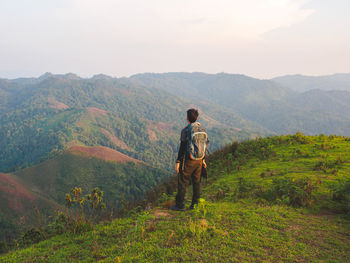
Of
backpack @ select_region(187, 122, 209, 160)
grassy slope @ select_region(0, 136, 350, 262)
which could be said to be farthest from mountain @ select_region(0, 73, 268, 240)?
backpack @ select_region(187, 122, 209, 160)

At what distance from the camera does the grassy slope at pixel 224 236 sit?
3.55 metres

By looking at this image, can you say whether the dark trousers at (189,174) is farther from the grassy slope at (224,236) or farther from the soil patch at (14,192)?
the soil patch at (14,192)

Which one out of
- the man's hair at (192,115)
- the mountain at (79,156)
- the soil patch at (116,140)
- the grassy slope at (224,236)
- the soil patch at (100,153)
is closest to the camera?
the grassy slope at (224,236)

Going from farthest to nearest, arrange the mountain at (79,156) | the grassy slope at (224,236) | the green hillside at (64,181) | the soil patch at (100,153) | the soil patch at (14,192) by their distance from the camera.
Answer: the soil patch at (100,153)
the mountain at (79,156)
the soil patch at (14,192)
the green hillside at (64,181)
the grassy slope at (224,236)

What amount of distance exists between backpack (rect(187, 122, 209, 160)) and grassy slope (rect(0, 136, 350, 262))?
4.27ft

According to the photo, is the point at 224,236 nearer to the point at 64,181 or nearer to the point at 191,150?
the point at 191,150

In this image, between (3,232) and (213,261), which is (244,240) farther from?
(3,232)

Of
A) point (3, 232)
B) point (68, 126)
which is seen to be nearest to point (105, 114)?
point (68, 126)

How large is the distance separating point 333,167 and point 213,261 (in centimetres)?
643

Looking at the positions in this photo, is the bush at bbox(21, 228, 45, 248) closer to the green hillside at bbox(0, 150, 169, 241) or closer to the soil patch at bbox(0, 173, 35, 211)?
the green hillside at bbox(0, 150, 169, 241)

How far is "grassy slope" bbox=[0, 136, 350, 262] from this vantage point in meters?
3.55

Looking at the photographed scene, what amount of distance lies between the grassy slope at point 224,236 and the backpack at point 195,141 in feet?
4.27

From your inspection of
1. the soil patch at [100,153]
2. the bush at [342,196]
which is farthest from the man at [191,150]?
the soil patch at [100,153]

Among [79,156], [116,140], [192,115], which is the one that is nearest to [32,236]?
[192,115]
